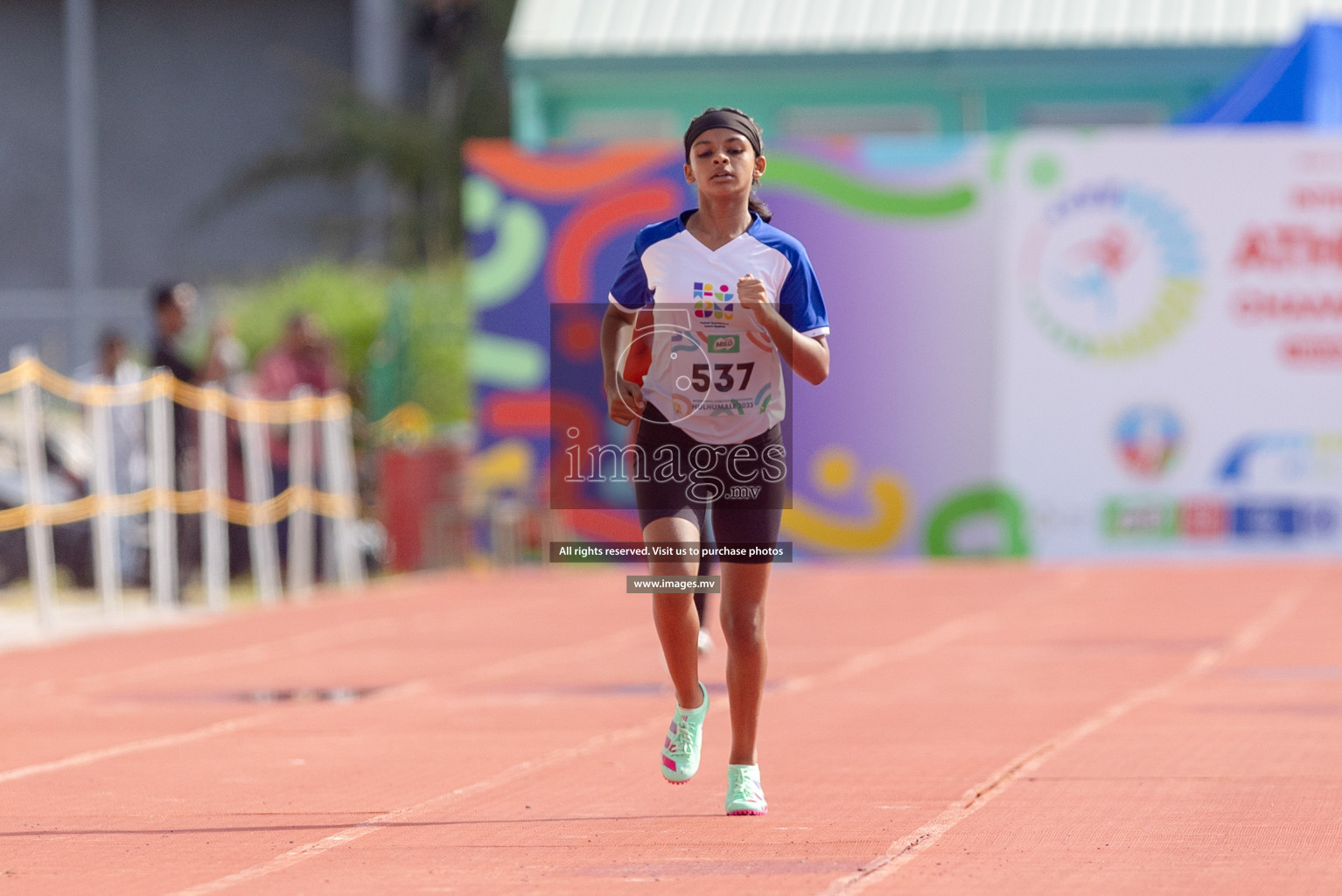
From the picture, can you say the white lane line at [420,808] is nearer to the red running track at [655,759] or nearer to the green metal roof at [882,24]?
the red running track at [655,759]

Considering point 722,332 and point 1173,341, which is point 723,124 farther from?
point 1173,341

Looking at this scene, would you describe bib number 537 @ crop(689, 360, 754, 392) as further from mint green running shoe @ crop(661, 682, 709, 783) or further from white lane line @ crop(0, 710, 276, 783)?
white lane line @ crop(0, 710, 276, 783)

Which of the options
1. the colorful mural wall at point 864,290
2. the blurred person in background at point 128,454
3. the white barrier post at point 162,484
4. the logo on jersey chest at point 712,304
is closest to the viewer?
the logo on jersey chest at point 712,304

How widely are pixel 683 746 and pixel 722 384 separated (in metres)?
1.08

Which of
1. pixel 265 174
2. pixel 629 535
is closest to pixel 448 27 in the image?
pixel 265 174

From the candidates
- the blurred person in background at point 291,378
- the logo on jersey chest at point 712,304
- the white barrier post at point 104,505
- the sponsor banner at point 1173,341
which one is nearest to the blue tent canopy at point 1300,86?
the sponsor banner at point 1173,341

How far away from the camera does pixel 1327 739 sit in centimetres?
827

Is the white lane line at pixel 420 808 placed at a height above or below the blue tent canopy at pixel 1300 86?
below

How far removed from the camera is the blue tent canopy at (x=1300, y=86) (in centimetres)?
1994

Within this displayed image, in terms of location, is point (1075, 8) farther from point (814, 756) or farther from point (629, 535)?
point (814, 756)

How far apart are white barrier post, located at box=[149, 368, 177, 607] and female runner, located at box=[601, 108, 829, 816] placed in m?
9.46

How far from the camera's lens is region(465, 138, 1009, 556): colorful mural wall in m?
20.4

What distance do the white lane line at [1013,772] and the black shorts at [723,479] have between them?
93 cm

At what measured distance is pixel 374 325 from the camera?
75.9 feet
